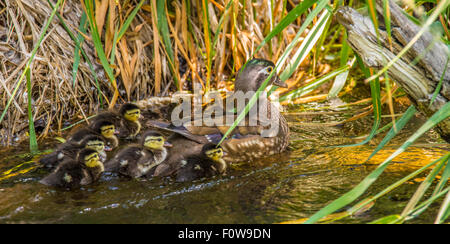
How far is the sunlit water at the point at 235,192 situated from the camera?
273 cm

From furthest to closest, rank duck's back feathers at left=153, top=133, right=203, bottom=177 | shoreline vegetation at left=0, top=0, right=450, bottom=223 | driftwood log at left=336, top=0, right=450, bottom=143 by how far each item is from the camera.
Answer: shoreline vegetation at left=0, top=0, right=450, bottom=223, duck's back feathers at left=153, top=133, right=203, bottom=177, driftwood log at left=336, top=0, right=450, bottom=143

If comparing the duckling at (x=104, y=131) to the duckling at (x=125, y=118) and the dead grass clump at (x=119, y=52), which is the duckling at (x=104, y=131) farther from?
the dead grass clump at (x=119, y=52)

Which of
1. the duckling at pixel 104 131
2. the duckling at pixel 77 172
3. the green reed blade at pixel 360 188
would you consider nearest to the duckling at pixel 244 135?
the duckling at pixel 104 131

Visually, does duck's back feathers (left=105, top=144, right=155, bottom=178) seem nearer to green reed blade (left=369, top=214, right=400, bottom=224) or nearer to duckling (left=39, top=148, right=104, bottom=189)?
duckling (left=39, top=148, right=104, bottom=189)

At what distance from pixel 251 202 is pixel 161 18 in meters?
1.95

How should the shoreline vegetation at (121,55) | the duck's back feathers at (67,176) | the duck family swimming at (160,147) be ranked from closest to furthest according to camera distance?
the duck's back feathers at (67,176) < the duck family swimming at (160,147) < the shoreline vegetation at (121,55)

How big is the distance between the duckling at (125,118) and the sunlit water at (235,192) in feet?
2.18

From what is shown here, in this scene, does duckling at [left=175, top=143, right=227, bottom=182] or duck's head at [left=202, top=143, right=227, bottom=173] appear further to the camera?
duck's head at [left=202, top=143, right=227, bottom=173]

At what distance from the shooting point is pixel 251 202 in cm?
292

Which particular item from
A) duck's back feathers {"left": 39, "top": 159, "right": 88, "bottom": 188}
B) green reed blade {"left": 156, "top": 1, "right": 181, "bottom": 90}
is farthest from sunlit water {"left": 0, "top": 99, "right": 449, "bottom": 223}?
green reed blade {"left": 156, "top": 1, "right": 181, "bottom": 90}

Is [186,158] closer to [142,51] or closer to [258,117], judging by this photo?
[258,117]

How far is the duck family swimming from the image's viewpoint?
3301mm

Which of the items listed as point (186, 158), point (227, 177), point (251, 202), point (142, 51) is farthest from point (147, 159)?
point (142, 51)

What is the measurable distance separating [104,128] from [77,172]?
0.64 metres
